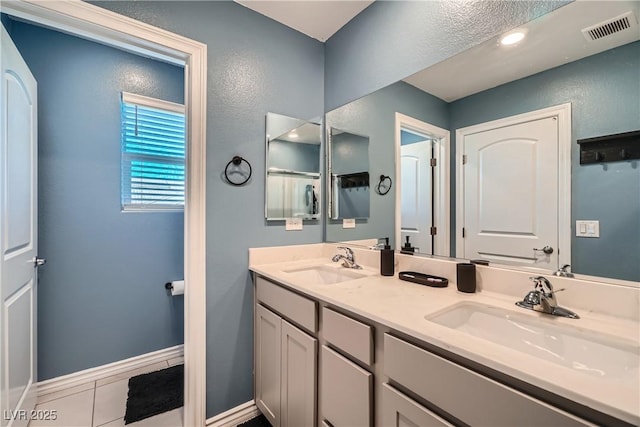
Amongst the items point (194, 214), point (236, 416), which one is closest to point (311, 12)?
point (194, 214)

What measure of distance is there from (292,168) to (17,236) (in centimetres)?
151

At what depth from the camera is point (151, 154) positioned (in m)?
2.26

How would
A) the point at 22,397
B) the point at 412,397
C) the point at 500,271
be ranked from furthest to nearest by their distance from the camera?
the point at 22,397, the point at 500,271, the point at 412,397

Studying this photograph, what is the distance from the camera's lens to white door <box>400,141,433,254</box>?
55.5 inches

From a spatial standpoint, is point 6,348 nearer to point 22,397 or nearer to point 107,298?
point 22,397

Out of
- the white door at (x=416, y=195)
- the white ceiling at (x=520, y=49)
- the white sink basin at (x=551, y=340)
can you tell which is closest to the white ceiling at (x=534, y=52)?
the white ceiling at (x=520, y=49)

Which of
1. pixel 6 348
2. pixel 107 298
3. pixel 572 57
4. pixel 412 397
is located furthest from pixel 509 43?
pixel 107 298

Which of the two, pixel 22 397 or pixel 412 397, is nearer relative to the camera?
pixel 412 397

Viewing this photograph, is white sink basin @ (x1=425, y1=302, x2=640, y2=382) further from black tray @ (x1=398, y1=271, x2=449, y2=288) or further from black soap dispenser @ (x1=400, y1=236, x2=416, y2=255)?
black soap dispenser @ (x1=400, y1=236, x2=416, y2=255)

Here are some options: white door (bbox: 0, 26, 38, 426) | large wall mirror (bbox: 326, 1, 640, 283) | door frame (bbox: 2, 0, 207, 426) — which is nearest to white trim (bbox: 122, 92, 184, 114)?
white door (bbox: 0, 26, 38, 426)

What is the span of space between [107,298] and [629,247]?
9.59 feet

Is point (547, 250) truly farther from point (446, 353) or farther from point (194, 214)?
point (194, 214)

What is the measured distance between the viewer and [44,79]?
1825 millimetres

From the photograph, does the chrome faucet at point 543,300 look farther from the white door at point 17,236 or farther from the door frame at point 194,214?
the white door at point 17,236
